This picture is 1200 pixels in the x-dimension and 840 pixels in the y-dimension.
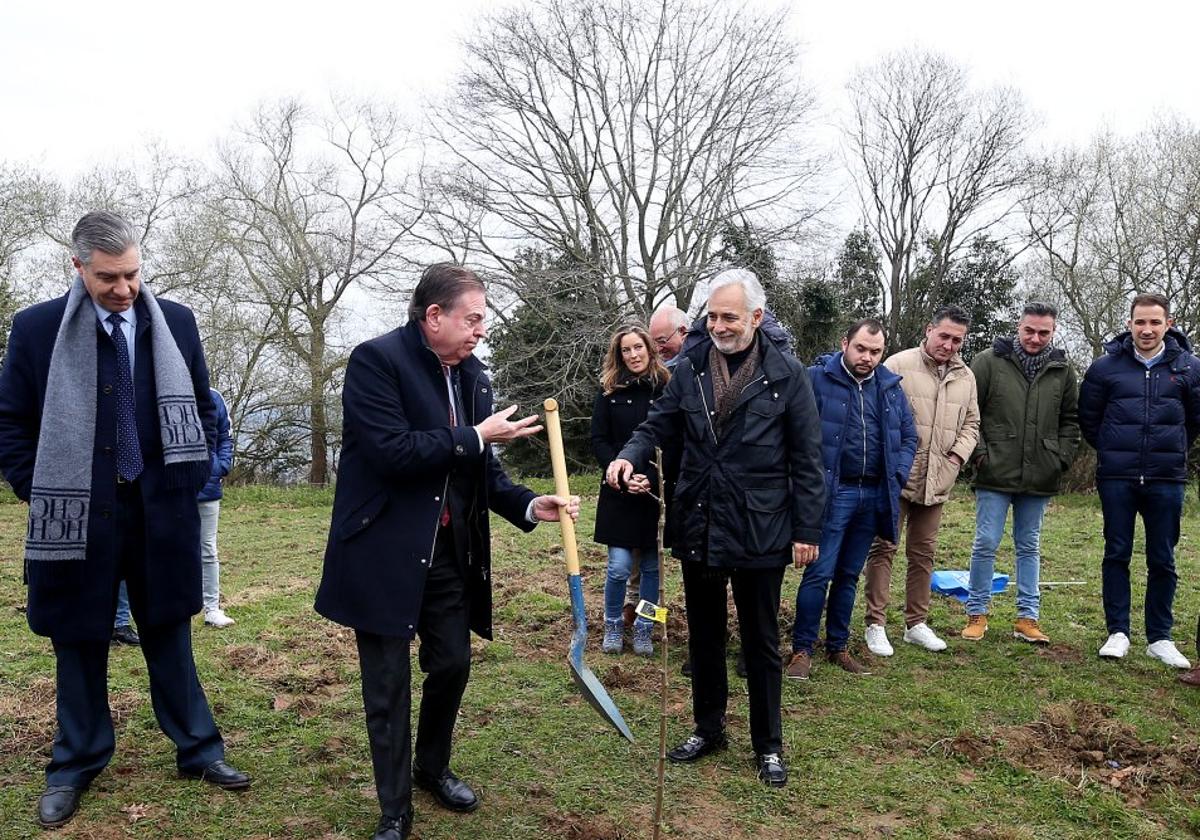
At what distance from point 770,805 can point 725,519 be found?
116 centimetres

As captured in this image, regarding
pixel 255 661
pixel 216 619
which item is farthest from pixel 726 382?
pixel 216 619

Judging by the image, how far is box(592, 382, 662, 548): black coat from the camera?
228 inches

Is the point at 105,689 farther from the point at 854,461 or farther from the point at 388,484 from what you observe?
the point at 854,461

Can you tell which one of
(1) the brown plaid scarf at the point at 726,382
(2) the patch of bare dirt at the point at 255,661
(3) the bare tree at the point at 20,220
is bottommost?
(2) the patch of bare dirt at the point at 255,661

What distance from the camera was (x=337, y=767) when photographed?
4121 mm

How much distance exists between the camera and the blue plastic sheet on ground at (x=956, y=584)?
7.64 meters

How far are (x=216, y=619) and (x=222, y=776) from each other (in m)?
2.79

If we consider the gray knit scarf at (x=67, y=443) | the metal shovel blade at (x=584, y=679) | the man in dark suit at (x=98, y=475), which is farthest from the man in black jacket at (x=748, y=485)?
the gray knit scarf at (x=67, y=443)

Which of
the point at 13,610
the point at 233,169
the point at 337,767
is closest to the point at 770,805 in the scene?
the point at 337,767

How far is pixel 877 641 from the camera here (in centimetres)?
603

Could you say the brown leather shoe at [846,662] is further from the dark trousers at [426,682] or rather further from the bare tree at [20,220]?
the bare tree at [20,220]

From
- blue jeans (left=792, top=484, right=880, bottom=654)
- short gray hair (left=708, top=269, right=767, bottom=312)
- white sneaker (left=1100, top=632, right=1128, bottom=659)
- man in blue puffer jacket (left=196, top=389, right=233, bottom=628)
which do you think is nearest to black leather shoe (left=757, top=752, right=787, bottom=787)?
blue jeans (left=792, top=484, right=880, bottom=654)

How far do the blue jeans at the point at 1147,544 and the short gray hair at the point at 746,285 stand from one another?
3122 millimetres

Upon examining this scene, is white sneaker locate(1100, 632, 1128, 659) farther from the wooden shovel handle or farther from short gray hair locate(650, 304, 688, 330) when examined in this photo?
the wooden shovel handle
